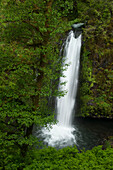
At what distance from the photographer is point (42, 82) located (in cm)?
475

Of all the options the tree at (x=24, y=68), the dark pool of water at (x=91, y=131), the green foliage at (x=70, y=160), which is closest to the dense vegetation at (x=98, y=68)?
the dark pool of water at (x=91, y=131)

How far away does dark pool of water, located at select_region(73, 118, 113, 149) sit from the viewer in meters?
8.55

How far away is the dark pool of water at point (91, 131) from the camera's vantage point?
8545 millimetres

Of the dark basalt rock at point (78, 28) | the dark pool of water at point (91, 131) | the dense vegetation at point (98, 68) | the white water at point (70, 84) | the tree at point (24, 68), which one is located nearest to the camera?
the tree at point (24, 68)

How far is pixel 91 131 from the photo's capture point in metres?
9.95

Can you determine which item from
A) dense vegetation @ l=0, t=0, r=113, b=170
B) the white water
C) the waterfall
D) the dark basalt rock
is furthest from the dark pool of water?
the dark basalt rock

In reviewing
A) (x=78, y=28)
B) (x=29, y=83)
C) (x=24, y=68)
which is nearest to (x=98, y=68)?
(x=78, y=28)

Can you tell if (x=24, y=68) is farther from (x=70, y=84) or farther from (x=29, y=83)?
(x=70, y=84)

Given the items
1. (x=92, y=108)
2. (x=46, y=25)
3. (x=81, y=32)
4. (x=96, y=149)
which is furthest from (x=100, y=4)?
(x=96, y=149)

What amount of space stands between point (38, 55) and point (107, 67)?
318 inches

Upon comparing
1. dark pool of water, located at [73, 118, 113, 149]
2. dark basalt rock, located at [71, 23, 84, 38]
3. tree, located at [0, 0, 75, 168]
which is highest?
dark basalt rock, located at [71, 23, 84, 38]

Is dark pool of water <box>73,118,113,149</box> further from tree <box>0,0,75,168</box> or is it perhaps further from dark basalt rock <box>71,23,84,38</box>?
dark basalt rock <box>71,23,84,38</box>

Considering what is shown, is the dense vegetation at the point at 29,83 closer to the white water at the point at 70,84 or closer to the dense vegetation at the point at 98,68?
the white water at the point at 70,84

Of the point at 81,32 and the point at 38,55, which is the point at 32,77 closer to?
the point at 38,55
